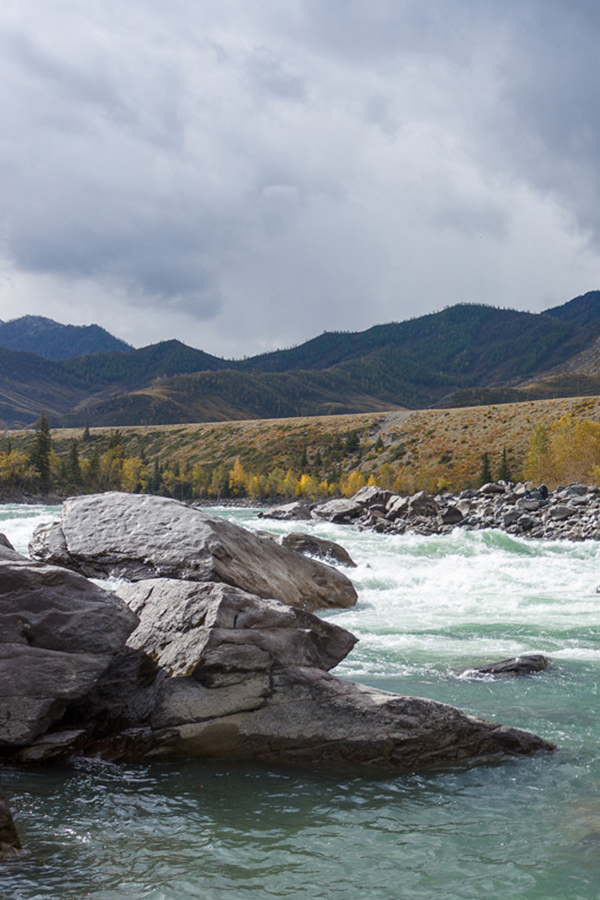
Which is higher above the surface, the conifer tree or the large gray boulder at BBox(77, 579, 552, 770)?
the conifer tree

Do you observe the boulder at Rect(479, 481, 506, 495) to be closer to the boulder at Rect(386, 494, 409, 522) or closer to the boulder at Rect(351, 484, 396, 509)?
the boulder at Rect(351, 484, 396, 509)

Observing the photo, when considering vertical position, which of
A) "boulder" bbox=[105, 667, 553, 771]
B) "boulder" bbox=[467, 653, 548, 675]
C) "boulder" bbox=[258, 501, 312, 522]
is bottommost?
"boulder" bbox=[258, 501, 312, 522]

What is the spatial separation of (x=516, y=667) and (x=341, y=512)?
55.3 meters

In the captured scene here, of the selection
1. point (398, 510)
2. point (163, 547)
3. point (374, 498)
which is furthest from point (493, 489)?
point (163, 547)

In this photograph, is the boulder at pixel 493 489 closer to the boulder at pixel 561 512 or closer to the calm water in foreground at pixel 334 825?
the boulder at pixel 561 512

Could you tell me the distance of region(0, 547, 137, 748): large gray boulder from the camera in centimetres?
923

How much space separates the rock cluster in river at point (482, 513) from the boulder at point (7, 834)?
4567 centimetres

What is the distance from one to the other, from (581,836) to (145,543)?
12724mm

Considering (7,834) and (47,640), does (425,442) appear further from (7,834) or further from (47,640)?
Result: (7,834)

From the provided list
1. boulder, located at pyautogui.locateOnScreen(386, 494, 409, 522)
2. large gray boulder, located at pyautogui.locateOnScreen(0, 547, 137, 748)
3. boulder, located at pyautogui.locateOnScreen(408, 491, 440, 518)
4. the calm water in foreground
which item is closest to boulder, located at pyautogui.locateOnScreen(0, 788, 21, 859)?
the calm water in foreground

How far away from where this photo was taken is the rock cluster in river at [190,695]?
9602mm

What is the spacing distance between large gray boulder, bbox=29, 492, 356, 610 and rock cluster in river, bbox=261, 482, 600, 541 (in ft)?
112

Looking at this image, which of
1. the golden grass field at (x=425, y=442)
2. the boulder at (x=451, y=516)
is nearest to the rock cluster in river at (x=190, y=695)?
the boulder at (x=451, y=516)

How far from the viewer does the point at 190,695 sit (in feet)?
33.1
